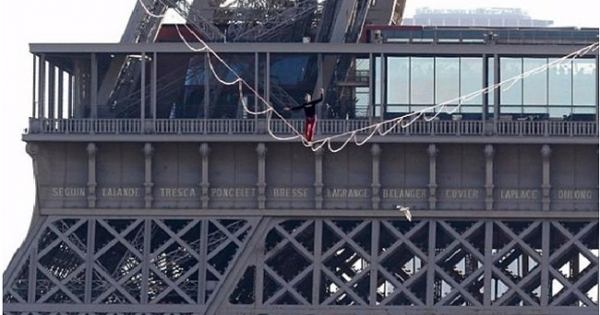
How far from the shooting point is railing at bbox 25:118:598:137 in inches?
3236

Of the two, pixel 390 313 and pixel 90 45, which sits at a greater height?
pixel 90 45

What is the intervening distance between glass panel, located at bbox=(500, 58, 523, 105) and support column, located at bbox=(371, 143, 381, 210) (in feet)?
11.0

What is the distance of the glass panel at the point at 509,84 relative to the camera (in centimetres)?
8292

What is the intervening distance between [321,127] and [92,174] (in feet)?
18.2

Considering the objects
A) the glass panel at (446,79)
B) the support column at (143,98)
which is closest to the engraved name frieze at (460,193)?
the glass panel at (446,79)

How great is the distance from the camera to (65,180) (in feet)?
274

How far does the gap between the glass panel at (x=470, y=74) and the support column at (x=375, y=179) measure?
8.67ft

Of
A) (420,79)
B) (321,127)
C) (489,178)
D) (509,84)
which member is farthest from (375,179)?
(509,84)

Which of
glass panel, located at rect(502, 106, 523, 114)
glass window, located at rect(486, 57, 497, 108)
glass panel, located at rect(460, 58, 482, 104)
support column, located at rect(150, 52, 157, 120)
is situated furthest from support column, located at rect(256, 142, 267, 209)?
glass panel, located at rect(502, 106, 523, 114)

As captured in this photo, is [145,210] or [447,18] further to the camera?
[447,18]

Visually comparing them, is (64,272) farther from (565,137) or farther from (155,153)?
(565,137)

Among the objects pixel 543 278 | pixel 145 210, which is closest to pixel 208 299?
pixel 145 210

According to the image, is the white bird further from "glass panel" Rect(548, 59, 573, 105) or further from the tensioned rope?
"glass panel" Rect(548, 59, 573, 105)

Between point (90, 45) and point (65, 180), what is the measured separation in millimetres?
3335
